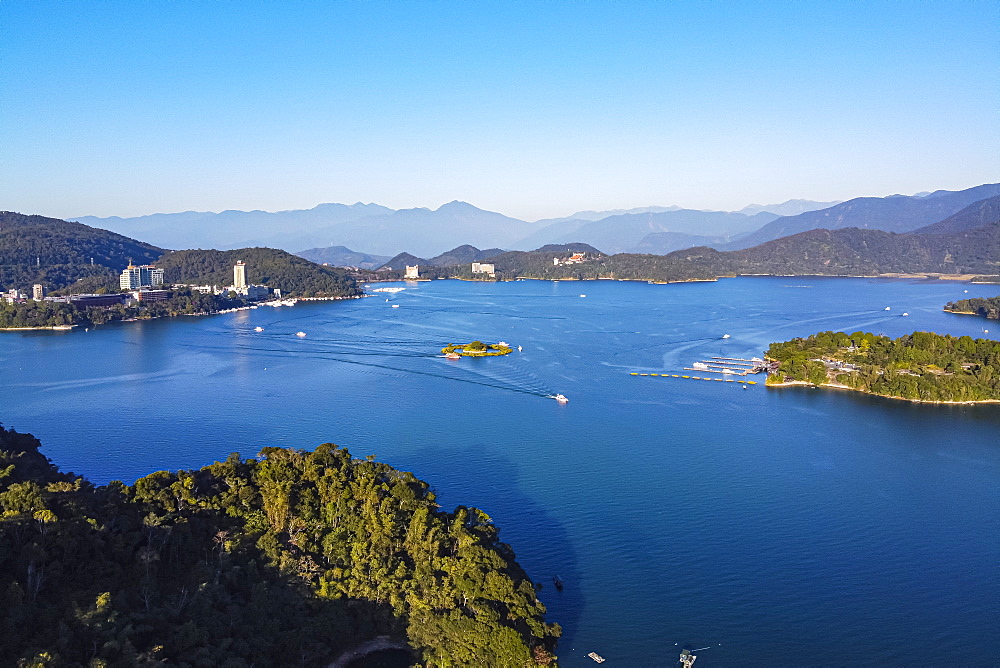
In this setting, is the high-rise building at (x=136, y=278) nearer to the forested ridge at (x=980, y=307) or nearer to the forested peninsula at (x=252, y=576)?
the forested peninsula at (x=252, y=576)

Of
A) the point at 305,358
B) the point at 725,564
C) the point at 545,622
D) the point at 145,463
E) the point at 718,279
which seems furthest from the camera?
the point at 718,279

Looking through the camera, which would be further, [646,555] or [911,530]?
[911,530]

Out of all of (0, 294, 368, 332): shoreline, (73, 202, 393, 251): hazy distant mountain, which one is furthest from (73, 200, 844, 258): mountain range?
(0, 294, 368, 332): shoreline

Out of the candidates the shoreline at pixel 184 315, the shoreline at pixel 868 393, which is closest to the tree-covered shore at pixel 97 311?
the shoreline at pixel 184 315

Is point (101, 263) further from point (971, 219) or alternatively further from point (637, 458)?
point (971, 219)

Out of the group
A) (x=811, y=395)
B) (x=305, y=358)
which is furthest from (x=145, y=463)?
(x=811, y=395)

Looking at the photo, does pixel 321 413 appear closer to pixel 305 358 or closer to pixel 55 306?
pixel 305 358
